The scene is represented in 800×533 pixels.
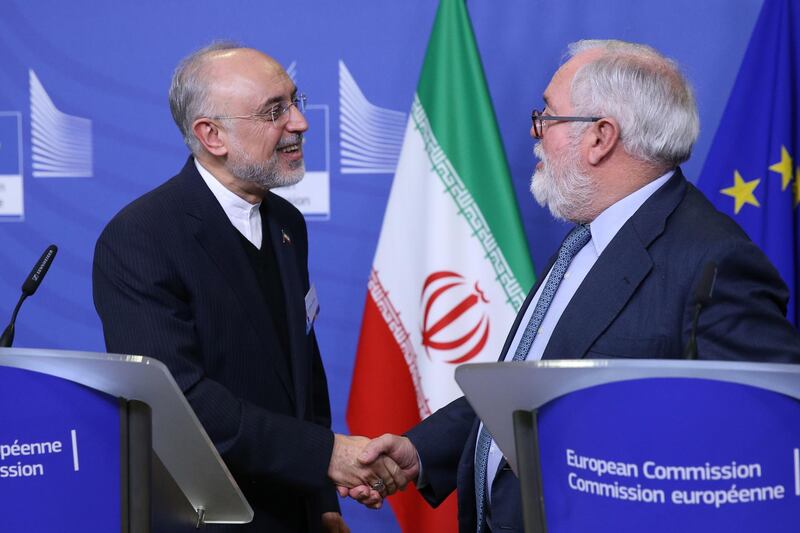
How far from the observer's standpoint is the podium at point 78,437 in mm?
1431

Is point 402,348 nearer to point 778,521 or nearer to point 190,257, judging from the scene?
point 190,257

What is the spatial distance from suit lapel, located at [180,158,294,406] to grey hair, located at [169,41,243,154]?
0.80 feet

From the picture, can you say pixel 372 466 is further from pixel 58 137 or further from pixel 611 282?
pixel 58 137

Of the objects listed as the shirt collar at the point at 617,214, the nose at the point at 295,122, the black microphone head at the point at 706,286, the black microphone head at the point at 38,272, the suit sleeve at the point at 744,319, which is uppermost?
the nose at the point at 295,122

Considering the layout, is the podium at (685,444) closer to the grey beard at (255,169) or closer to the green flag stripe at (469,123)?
the grey beard at (255,169)

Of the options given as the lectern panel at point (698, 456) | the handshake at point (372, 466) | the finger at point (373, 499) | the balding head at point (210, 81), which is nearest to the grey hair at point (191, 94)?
the balding head at point (210, 81)

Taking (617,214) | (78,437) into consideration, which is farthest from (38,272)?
(617,214)

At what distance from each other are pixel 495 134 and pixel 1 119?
205 cm

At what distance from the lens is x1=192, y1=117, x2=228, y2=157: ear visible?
8.62 feet

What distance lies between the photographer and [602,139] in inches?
83.7

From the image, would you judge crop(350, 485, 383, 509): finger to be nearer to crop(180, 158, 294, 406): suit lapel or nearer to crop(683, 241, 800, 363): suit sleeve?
crop(180, 158, 294, 406): suit lapel

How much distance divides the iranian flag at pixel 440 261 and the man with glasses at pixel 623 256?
110 cm

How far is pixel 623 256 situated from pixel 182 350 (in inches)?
38.3

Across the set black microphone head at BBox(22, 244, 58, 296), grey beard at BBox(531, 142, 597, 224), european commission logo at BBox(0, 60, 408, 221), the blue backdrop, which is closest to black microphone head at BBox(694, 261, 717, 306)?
grey beard at BBox(531, 142, 597, 224)
